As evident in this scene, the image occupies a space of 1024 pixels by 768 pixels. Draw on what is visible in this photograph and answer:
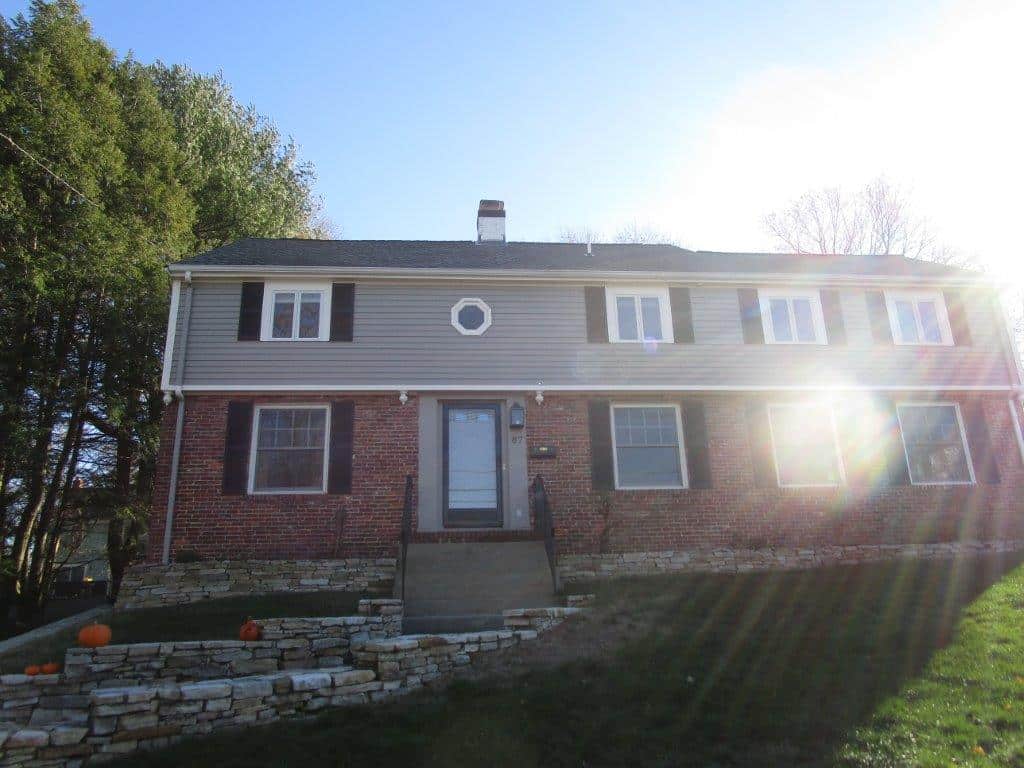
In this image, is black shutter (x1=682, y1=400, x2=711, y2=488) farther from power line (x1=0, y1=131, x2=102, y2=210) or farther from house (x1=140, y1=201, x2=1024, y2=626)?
power line (x1=0, y1=131, x2=102, y2=210)

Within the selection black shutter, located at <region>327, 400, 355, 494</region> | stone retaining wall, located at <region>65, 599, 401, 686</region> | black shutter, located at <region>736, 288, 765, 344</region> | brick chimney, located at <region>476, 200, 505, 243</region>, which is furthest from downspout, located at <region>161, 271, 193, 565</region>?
black shutter, located at <region>736, 288, 765, 344</region>

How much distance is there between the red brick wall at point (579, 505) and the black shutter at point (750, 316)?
1160mm

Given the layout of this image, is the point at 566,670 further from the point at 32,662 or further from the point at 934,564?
the point at 934,564

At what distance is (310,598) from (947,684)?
6878 mm

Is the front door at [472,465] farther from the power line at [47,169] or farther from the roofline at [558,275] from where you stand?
the power line at [47,169]

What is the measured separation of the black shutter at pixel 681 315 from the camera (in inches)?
460

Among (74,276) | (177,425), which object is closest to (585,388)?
(177,425)

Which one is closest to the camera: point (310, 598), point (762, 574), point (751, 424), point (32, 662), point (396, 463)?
point (32, 662)

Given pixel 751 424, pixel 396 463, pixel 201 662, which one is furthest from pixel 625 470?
pixel 201 662

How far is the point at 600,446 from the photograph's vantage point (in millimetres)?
10961

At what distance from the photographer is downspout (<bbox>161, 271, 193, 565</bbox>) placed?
32.7 feet

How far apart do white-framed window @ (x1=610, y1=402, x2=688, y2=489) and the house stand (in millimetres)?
36

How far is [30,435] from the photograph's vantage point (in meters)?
11.6

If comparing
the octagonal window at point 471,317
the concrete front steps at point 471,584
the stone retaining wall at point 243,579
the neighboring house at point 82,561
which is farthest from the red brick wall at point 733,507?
the neighboring house at point 82,561
